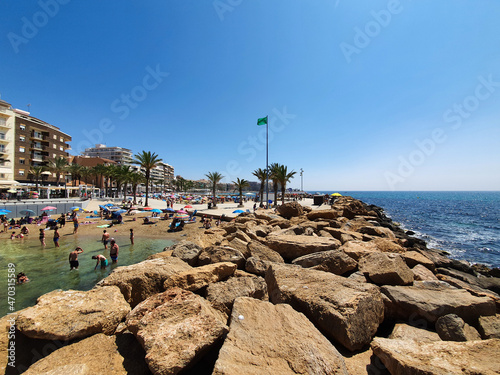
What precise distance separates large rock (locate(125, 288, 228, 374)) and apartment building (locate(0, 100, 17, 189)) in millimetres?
60285

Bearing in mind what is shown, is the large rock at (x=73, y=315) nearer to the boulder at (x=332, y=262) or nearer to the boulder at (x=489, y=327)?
the boulder at (x=332, y=262)

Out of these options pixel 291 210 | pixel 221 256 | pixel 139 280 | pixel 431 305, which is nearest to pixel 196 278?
pixel 139 280

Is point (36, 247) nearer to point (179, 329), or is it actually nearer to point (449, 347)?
point (179, 329)

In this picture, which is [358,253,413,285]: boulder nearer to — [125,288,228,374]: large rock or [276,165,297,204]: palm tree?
[125,288,228,374]: large rock

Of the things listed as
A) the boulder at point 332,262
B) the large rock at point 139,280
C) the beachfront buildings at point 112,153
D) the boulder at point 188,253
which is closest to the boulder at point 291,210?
the boulder at point 332,262

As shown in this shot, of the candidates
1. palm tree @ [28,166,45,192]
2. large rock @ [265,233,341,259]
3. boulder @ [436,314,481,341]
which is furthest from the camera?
palm tree @ [28,166,45,192]

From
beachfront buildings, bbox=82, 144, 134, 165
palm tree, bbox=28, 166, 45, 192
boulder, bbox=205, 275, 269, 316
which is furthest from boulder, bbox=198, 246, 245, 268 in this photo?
beachfront buildings, bbox=82, 144, 134, 165

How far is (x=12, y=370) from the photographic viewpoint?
3.08 meters

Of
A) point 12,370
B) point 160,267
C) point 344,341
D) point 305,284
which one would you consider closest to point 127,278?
point 160,267

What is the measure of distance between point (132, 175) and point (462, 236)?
190ft

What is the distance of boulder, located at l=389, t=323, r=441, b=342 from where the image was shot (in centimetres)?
363

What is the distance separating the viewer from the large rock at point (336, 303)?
138 inches

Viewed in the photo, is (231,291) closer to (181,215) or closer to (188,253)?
(188,253)

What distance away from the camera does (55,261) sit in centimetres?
1262
